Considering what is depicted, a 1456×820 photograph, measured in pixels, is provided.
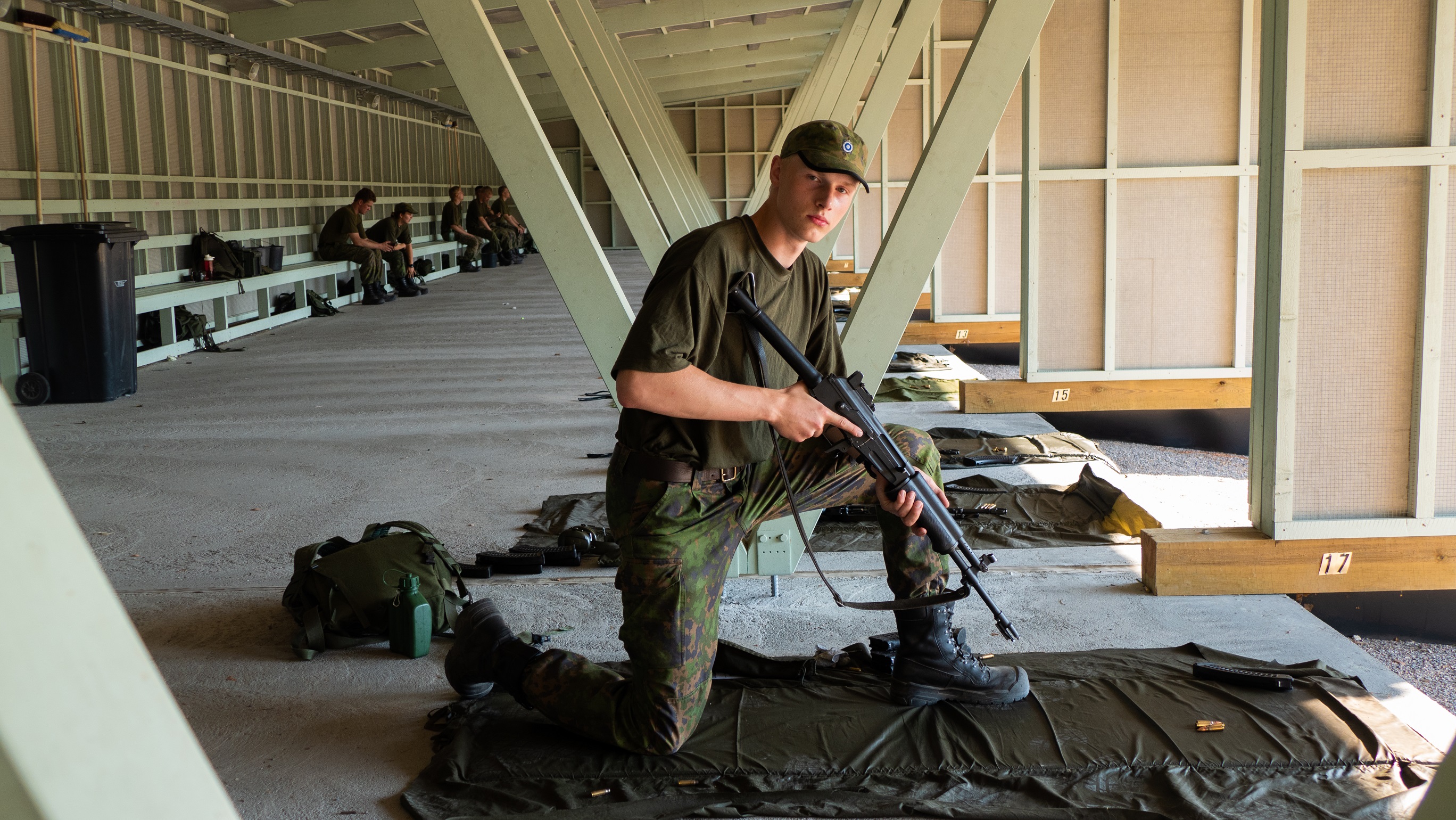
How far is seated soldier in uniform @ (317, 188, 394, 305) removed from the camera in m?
15.2

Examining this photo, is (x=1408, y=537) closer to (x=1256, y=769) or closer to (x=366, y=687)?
(x=1256, y=769)

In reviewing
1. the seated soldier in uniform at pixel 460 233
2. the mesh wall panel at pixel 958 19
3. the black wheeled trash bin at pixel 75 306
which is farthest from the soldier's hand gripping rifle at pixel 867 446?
the seated soldier in uniform at pixel 460 233

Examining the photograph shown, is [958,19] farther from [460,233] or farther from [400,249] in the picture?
[460,233]

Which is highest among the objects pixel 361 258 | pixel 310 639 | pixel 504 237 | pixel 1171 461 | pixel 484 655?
pixel 504 237

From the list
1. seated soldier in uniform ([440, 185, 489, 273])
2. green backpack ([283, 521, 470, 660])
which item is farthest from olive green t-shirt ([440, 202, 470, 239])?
green backpack ([283, 521, 470, 660])

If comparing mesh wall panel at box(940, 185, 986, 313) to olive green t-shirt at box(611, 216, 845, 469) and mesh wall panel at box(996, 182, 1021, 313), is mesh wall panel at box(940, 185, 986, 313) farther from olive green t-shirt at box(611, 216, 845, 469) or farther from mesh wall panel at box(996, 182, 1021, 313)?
olive green t-shirt at box(611, 216, 845, 469)

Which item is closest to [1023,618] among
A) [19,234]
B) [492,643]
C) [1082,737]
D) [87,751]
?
[1082,737]

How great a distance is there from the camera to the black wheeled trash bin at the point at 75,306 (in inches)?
306

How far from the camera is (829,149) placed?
278cm

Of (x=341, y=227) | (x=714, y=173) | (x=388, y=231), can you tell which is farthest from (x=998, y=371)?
(x=714, y=173)

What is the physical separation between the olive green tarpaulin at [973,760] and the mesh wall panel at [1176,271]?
4.65m

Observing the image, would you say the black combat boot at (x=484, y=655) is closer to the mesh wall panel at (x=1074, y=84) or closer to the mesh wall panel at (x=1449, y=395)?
the mesh wall panel at (x=1449, y=395)

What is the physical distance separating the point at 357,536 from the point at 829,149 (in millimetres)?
2986

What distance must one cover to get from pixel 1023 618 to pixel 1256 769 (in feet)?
3.78
